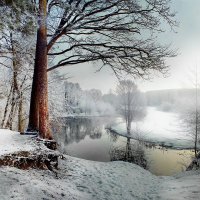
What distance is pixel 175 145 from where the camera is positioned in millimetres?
34406

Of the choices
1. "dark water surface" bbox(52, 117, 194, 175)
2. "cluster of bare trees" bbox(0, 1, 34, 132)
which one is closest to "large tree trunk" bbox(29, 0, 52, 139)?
"cluster of bare trees" bbox(0, 1, 34, 132)

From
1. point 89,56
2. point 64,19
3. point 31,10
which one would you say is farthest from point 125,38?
point 31,10

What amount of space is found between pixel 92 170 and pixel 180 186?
3.26m

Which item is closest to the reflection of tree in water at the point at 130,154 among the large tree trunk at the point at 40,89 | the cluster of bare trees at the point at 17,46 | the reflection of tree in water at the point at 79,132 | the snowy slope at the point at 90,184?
the reflection of tree in water at the point at 79,132

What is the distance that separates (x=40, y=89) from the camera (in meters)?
10.0

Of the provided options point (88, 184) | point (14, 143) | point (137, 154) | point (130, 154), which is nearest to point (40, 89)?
point (14, 143)

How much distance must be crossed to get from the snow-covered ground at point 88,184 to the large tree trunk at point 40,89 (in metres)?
1.12

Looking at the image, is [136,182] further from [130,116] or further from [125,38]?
[130,116]

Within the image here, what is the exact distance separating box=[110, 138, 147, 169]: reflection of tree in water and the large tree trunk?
1579 cm

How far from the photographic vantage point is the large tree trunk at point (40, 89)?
9.92 m

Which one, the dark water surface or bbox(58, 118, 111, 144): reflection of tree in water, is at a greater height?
bbox(58, 118, 111, 144): reflection of tree in water

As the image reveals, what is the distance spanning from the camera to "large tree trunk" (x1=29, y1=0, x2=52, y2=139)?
9.92 meters

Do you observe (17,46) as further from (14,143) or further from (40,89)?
(14,143)

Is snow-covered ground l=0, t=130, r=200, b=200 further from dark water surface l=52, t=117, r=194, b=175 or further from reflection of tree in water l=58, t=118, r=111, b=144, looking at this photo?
reflection of tree in water l=58, t=118, r=111, b=144
